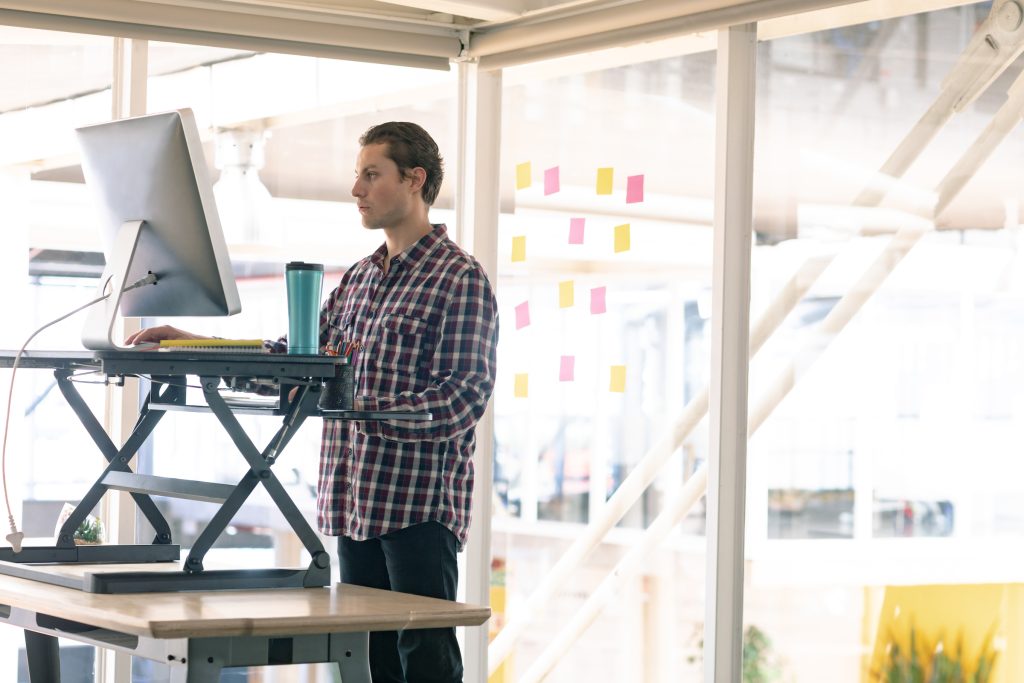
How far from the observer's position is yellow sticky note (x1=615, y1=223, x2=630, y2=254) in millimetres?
3660

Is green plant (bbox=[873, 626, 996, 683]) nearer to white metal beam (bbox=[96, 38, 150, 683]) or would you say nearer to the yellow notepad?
the yellow notepad

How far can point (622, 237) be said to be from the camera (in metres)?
3.67

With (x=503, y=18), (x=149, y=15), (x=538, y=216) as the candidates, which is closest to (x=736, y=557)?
(x=538, y=216)

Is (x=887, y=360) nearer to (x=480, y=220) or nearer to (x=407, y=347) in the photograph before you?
(x=407, y=347)

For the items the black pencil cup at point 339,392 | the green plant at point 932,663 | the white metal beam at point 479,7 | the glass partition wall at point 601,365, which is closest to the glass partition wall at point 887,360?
the green plant at point 932,663

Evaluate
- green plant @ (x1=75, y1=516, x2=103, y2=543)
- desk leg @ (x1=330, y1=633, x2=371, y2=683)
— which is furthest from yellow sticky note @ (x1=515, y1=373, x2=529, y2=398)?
desk leg @ (x1=330, y1=633, x2=371, y2=683)

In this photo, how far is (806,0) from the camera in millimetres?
3211

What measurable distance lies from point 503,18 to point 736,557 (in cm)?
164

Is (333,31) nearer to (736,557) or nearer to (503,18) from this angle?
(503,18)

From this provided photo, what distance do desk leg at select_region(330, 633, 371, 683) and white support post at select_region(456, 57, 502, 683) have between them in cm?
199

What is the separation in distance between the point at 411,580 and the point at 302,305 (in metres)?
0.64

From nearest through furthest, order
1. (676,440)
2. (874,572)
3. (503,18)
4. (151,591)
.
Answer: (151,591) < (874,572) < (676,440) < (503,18)

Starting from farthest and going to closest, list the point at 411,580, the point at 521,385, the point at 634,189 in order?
the point at 521,385 → the point at 634,189 → the point at 411,580

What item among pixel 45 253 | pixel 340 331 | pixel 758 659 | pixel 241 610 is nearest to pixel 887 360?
pixel 758 659
